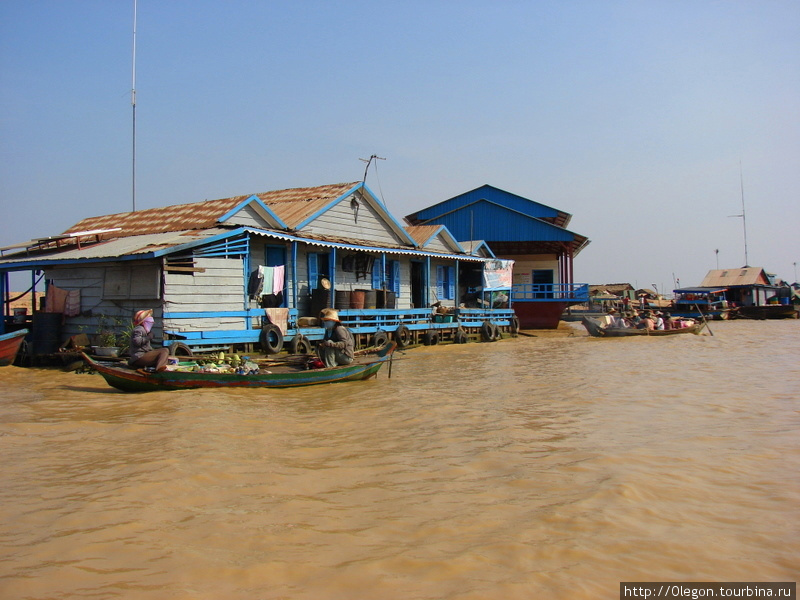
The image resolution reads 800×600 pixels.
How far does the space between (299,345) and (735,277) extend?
41899mm

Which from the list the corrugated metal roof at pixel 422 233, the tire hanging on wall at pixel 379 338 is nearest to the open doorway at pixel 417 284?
the corrugated metal roof at pixel 422 233

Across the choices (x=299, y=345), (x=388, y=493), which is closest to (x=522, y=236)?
(x=299, y=345)

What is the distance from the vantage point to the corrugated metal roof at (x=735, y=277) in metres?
46.7

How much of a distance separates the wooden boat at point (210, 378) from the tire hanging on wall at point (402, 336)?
25.1ft

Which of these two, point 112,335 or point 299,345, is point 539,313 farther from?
point 112,335

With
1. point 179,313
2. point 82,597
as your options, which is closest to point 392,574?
point 82,597

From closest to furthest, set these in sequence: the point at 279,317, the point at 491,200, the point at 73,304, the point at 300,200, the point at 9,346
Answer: the point at 9,346, the point at 73,304, the point at 279,317, the point at 300,200, the point at 491,200

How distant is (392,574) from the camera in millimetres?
4320

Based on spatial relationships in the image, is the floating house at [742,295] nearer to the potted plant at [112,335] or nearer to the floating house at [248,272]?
the floating house at [248,272]

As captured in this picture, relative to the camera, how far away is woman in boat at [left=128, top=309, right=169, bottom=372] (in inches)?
432

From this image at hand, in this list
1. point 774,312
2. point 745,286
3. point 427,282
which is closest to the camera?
point 427,282

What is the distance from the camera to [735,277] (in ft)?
156

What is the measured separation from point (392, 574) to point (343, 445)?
3653 millimetres

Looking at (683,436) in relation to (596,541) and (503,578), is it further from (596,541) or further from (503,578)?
(503,578)
